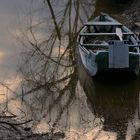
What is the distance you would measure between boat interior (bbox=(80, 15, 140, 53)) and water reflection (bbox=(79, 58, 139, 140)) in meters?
0.77

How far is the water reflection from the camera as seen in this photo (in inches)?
446

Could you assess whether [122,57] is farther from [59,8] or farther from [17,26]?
[59,8]

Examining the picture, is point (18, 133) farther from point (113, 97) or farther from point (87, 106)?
point (113, 97)

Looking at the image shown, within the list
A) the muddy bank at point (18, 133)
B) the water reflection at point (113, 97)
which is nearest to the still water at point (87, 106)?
the water reflection at point (113, 97)

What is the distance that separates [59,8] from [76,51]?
6389 mm

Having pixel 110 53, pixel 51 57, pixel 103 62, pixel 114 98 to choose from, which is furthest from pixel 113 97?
pixel 51 57

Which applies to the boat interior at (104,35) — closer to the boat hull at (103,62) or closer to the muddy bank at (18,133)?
the boat hull at (103,62)

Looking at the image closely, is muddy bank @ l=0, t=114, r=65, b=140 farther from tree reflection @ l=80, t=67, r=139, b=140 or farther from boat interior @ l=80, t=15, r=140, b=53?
boat interior @ l=80, t=15, r=140, b=53

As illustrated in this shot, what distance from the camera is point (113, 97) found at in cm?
1300

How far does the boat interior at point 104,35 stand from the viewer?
1415 centimetres

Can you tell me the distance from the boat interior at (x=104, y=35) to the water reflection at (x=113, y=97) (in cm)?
77

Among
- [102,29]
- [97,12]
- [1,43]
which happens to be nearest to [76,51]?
[102,29]

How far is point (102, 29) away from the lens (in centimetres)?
1675

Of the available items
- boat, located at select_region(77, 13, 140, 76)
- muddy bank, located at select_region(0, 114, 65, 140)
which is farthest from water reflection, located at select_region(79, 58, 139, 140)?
muddy bank, located at select_region(0, 114, 65, 140)
